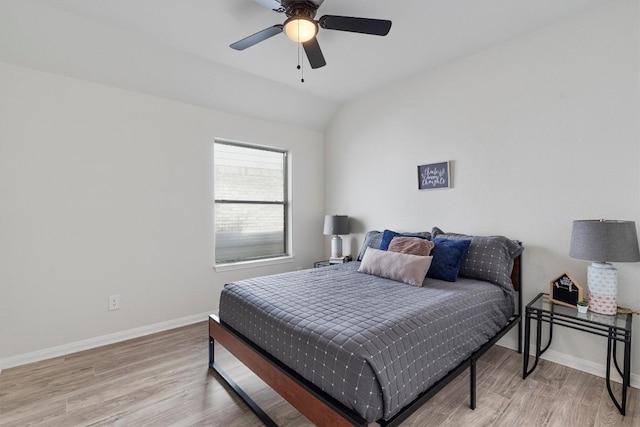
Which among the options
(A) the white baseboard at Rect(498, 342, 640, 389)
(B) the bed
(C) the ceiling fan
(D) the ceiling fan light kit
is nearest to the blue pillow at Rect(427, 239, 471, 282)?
(B) the bed

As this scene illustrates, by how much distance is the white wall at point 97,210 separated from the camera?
238 centimetres

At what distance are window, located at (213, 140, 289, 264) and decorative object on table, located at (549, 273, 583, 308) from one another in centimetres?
297

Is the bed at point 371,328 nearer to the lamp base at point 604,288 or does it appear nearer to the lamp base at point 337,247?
the lamp base at point 604,288

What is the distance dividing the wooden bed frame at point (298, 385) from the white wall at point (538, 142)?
2.50 feet

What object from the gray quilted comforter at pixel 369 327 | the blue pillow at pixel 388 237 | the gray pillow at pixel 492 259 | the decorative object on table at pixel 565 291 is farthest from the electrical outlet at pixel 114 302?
the decorative object on table at pixel 565 291

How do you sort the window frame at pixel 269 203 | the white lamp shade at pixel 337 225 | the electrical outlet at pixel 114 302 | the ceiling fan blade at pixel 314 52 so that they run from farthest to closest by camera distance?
the white lamp shade at pixel 337 225 < the window frame at pixel 269 203 < the electrical outlet at pixel 114 302 < the ceiling fan blade at pixel 314 52

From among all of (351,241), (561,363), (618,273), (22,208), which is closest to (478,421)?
(561,363)

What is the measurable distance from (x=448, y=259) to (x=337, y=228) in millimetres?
1630

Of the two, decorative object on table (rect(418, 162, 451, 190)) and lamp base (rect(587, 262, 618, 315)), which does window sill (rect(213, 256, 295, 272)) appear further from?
lamp base (rect(587, 262, 618, 315))

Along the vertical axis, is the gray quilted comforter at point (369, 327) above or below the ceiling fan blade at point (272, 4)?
below

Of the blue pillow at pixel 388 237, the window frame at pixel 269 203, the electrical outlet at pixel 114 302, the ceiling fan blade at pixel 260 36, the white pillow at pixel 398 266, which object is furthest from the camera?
the window frame at pixel 269 203

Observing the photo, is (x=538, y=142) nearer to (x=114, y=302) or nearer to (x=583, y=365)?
(x=583, y=365)

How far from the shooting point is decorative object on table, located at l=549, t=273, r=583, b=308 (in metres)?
2.15

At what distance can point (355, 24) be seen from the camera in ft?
6.23
